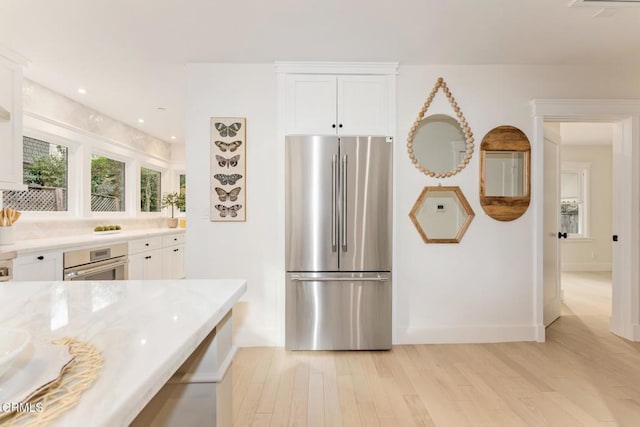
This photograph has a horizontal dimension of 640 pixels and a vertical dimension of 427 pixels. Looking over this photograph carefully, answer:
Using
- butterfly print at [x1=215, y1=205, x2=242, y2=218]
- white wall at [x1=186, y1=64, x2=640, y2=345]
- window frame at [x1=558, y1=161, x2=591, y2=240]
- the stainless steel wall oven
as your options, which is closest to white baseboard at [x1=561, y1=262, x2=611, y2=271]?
window frame at [x1=558, y1=161, x2=591, y2=240]

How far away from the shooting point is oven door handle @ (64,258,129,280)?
2.84 meters

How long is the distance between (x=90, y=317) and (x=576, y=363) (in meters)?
3.30

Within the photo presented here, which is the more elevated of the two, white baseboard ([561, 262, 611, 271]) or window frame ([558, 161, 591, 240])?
window frame ([558, 161, 591, 240])

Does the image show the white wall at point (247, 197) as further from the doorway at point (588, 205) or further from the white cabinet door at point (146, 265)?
the doorway at point (588, 205)

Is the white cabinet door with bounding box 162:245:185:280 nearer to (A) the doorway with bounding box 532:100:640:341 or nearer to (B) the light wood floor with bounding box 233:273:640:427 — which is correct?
(B) the light wood floor with bounding box 233:273:640:427

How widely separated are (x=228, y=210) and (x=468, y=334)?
249cm

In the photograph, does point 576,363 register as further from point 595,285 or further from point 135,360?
point 595,285

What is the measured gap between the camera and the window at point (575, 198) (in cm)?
654

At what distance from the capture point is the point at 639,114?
310cm

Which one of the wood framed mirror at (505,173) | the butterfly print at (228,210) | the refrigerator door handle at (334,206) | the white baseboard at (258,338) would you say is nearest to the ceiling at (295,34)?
the wood framed mirror at (505,173)

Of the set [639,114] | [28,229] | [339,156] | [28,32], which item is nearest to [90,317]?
[339,156]

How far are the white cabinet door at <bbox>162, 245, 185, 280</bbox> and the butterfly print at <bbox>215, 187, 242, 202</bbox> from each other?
2213 millimetres

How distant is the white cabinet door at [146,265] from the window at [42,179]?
1.00 meters

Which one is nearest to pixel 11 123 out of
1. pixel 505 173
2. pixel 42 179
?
pixel 42 179
